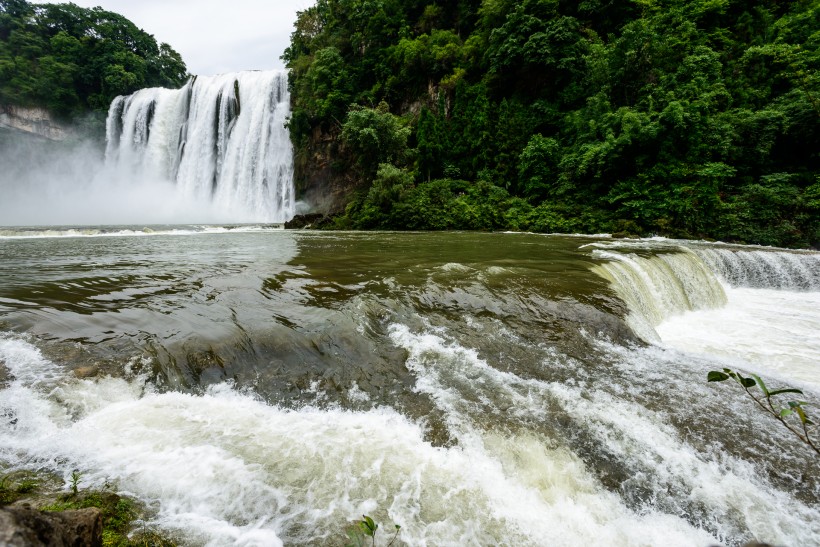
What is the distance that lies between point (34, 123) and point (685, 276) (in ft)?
177

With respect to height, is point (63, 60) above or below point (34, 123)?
above

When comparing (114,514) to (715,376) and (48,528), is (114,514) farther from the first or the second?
(715,376)

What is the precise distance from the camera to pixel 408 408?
3434mm

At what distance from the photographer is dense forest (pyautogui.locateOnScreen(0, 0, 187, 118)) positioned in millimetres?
33562

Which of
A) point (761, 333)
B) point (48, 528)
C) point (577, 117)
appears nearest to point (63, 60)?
point (577, 117)

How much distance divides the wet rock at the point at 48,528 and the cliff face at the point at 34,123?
5036 centimetres

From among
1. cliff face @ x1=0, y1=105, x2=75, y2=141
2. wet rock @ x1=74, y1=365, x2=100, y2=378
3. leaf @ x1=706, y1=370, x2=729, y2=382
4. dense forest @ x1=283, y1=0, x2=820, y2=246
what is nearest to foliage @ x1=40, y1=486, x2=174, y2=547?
wet rock @ x1=74, y1=365, x2=100, y2=378

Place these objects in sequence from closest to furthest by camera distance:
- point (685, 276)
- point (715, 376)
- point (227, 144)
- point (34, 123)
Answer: point (715, 376) < point (685, 276) < point (227, 144) < point (34, 123)

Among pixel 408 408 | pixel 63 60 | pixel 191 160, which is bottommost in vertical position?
pixel 408 408

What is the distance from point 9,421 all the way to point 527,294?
5.98m

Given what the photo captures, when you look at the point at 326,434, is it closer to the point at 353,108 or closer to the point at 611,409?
→ the point at 611,409

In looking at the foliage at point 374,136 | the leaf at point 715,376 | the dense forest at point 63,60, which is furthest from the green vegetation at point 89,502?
the dense forest at point 63,60

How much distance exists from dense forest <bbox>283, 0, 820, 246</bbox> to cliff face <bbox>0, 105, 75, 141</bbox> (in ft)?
94.4

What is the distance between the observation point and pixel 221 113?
26.2 metres
